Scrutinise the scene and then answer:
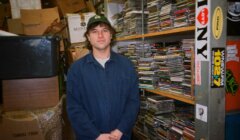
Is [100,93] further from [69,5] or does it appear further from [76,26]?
[69,5]

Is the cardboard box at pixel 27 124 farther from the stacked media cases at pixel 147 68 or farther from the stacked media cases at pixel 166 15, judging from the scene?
the stacked media cases at pixel 166 15

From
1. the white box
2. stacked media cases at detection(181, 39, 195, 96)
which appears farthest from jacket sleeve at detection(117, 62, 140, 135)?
the white box

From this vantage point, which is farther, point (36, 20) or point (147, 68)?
point (36, 20)

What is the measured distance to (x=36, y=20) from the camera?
2900mm

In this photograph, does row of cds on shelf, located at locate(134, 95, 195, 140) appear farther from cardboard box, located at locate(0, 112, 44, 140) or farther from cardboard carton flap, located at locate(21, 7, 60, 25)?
cardboard carton flap, located at locate(21, 7, 60, 25)

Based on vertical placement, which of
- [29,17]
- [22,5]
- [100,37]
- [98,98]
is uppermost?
[22,5]

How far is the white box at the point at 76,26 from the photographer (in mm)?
2967

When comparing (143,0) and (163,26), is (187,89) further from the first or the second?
(143,0)

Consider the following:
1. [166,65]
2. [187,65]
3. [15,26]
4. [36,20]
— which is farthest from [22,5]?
[187,65]

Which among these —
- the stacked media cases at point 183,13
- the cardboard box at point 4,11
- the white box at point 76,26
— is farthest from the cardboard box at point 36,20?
the stacked media cases at point 183,13

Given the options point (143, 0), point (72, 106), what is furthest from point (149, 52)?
point (72, 106)

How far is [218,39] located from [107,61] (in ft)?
2.52

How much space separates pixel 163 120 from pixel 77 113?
706 mm

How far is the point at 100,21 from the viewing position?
5.43ft
